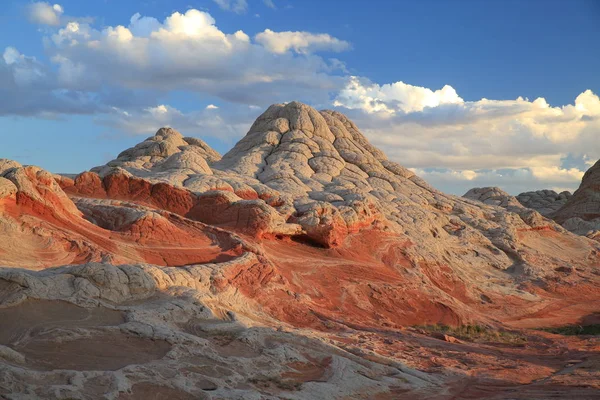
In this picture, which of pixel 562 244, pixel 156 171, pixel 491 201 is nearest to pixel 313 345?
pixel 156 171

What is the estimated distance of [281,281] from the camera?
2258cm

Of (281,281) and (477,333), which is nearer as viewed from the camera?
(281,281)

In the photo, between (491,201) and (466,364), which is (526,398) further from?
(491,201)

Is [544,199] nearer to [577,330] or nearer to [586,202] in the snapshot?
[586,202]

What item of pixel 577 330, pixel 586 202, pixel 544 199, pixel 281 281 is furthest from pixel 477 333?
pixel 544 199

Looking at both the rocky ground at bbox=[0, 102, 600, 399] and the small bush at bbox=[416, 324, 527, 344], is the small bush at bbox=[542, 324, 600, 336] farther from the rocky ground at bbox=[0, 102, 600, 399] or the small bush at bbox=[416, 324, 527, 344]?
the small bush at bbox=[416, 324, 527, 344]

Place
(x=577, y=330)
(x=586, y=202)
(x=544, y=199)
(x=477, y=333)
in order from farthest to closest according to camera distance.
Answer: (x=544, y=199)
(x=586, y=202)
(x=577, y=330)
(x=477, y=333)

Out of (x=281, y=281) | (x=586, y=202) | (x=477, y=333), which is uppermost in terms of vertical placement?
(x=586, y=202)

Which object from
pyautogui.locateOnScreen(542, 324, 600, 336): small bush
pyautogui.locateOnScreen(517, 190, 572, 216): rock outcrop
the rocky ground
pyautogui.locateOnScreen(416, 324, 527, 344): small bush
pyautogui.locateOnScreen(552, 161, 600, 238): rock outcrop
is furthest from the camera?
pyautogui.locateOnScreen(517, 190, 572, 216): rock outcrop

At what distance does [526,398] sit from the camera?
13.6 m

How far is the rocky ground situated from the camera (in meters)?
11.9

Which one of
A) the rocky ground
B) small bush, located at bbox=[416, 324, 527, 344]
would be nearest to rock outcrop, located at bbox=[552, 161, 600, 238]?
the rocky ground

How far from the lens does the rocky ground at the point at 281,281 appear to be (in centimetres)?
1191

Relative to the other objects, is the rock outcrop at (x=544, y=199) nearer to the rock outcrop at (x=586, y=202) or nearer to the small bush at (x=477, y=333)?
the rock outcrop at (x=586, y=202)
